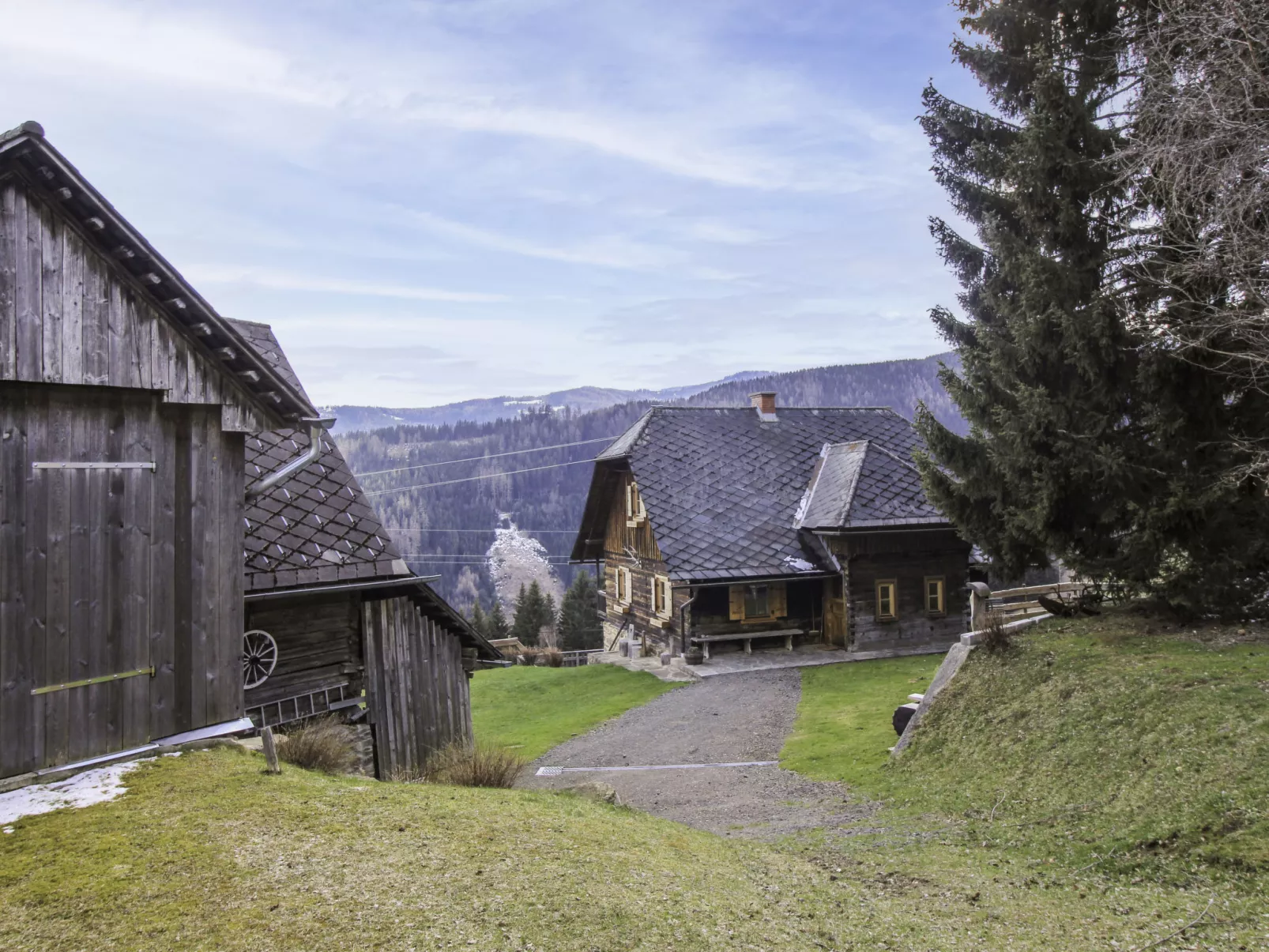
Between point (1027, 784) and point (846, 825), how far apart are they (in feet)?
6.45

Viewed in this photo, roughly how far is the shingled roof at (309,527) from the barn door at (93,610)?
1613 millimetres

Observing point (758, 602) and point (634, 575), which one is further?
point (634, 575)

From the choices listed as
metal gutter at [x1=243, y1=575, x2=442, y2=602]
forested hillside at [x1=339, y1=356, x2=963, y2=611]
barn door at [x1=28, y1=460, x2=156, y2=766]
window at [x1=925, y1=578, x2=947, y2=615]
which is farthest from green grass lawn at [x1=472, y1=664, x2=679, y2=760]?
forested hillside at [x1=339, y1=356, x2=963, y2=611]

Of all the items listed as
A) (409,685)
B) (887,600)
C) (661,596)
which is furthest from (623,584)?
(409,685)

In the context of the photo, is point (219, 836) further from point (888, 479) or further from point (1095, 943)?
point (888, 479)

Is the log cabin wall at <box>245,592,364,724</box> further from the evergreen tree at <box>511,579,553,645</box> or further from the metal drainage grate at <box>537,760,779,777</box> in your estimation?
the evergreen tree at <box>511,579,553,645</box>

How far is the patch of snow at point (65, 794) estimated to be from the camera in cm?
602

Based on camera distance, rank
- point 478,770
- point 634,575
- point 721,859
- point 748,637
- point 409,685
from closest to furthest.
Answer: point 721,859, point 478,770, point 409,685, point 748,637, point 634,575

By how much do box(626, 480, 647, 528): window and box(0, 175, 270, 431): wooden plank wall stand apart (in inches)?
692

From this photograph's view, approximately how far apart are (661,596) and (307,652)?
15.2 metres

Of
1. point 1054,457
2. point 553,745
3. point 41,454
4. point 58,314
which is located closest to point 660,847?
point 41,454

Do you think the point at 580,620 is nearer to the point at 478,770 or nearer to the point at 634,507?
the point at 634,507

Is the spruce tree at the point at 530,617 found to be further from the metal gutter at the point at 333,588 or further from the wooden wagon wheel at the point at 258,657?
the wooden wagon wheel at the point at 258,657

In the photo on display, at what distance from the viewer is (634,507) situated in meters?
25.9
